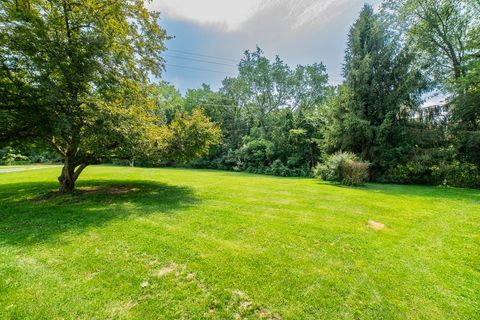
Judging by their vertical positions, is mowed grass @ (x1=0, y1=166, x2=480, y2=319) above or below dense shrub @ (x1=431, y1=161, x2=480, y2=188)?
below

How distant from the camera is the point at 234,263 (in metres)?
3.03

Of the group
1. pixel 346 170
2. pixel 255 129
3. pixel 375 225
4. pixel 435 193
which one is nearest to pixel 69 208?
pixel 375 225

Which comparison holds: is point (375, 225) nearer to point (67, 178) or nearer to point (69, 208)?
point (69, 208)

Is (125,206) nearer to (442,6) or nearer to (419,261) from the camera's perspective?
(419,261)

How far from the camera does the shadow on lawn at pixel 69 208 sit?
412 cm

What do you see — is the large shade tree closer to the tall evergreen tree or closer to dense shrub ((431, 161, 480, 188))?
the tall evergreen tree

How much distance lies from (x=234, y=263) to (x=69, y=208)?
5162 millimetres

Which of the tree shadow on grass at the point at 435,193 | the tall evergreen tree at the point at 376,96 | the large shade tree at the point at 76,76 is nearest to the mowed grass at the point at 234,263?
the large shade tree at the point at 76,76

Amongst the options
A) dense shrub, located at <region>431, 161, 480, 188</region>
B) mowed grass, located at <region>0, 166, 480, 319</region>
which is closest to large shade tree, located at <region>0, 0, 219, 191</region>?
mowed grass, located at <region>0, 166, 480, 319</region>

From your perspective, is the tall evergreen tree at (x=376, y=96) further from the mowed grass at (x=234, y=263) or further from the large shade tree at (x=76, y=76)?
the large shade tree at (x=76, y=76)

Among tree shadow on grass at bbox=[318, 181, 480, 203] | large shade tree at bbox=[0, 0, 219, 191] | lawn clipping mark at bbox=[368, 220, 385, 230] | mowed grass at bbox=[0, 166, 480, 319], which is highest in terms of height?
large shade tree at bbox=[0, 0, 219, 191]

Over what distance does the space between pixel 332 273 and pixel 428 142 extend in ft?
46.3

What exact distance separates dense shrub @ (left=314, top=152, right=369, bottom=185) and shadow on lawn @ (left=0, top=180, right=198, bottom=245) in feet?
26.3

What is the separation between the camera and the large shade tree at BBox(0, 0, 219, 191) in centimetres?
518
